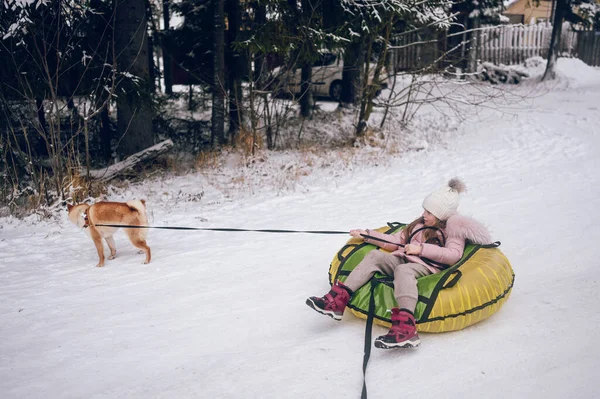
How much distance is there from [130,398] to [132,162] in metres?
6.63

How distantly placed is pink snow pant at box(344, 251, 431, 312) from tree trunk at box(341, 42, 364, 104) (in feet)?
25.5

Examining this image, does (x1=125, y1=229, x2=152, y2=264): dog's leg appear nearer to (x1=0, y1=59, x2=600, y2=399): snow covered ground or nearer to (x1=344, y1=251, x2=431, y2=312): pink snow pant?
(x1=0, y1=59, x2=600, y2=399): snow covered ground

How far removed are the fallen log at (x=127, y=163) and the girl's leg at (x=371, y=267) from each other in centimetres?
602

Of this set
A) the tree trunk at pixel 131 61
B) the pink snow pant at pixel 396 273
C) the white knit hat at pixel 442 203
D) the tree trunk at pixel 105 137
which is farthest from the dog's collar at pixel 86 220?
the tree trunk at pixel 105 137

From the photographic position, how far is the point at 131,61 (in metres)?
9.13

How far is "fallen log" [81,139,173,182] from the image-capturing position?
8.33 metres

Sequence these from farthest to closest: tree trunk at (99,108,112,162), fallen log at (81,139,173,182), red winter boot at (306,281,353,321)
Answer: tree trunk at (99,108,112,162), fallen log at (81,139,173,182), red winter boot at (306,281,353,321)

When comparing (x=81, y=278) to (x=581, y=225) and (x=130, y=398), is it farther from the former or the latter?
(x=581, y=225)

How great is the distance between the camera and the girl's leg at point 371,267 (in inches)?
146

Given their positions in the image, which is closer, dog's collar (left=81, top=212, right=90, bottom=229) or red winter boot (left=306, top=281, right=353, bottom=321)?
red winter boot (left=306, top=281, right=353, bottom=321)

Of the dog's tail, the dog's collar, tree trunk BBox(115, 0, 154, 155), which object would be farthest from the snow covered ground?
tree trunk BBox(115, 0, 154, 155)

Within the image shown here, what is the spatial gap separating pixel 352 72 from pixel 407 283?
1073cm

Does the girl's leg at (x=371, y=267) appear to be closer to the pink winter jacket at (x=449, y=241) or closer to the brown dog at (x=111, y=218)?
the pink winter jacket at (x=449, y=241)

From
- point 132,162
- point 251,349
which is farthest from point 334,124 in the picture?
point 251,349
